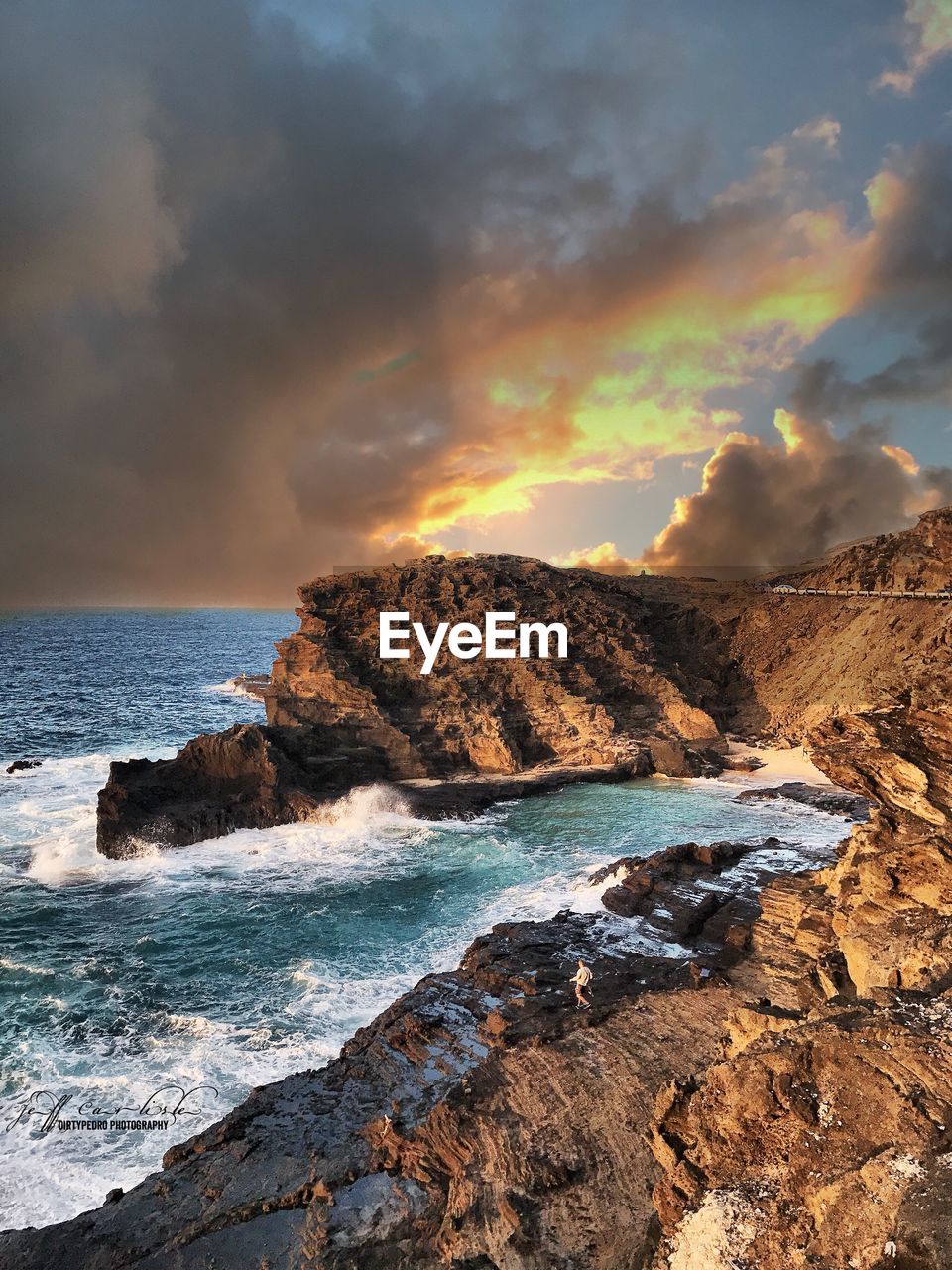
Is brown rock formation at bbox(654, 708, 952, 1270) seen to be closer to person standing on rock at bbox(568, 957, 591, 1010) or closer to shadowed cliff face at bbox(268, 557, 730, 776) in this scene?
person standing on rock at bbox(568, 957, 591, 1010)

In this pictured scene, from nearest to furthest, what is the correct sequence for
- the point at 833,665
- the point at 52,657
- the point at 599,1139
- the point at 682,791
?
the point at 599,1139, the point at 682,791, the point at 833,665, the point at 52,657

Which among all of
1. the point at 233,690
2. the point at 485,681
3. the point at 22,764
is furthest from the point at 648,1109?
the point at 233,690

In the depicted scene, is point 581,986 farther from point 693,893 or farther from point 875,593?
point 875,593

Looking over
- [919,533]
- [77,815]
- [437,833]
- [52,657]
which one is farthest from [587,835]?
[52,657]

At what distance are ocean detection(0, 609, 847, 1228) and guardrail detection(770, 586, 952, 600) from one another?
59.5 feet

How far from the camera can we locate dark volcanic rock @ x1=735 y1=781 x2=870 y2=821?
1214 inches

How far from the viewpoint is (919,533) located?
45625 mm

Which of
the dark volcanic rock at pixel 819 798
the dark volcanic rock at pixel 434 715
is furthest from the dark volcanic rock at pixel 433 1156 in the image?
the dark volcanic rock at pixel 819 798

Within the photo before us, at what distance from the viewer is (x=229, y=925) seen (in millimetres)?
21156

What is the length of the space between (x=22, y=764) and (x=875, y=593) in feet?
185

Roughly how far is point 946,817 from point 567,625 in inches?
1393

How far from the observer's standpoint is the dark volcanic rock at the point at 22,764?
37.9 metres

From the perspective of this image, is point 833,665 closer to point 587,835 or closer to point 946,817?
point 587,835

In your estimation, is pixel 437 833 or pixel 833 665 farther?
pixel 833 665
